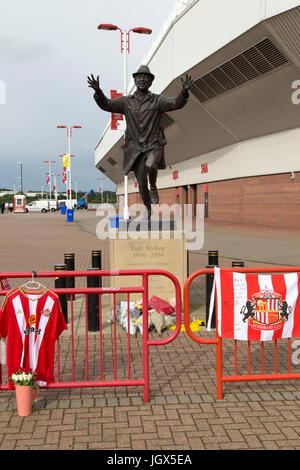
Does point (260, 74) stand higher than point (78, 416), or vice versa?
point (260, 74)

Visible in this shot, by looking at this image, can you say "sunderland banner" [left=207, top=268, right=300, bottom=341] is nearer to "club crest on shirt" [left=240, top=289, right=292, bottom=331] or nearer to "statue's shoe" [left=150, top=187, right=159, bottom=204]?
"club crest on shirt" [left=240, top=289, right=292, bottom=331]

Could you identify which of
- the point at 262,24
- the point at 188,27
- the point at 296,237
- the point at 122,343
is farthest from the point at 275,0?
the point at 122,343

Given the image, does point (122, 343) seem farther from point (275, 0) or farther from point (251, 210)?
point (251, 210)

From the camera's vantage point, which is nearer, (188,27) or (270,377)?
(270,377)

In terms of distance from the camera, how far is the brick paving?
340cm

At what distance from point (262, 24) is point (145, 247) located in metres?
14.5

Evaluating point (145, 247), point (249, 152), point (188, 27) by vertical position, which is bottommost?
point (145, 247)

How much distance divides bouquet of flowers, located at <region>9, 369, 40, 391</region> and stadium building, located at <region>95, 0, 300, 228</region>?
1718cm

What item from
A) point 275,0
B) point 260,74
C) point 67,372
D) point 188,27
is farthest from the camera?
point 188,27

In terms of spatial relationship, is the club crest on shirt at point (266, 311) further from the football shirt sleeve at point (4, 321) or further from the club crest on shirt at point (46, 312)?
the football shirt sleeve at point (4, 321)

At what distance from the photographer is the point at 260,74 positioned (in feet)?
71.7

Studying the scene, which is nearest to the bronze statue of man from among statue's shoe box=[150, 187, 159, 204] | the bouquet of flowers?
statue's shoe box=[150, 187, 159, 204]


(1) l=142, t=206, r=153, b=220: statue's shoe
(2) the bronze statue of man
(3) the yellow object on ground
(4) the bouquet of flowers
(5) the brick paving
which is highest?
(2) the bronze statue of man
